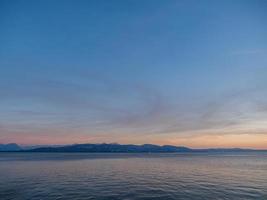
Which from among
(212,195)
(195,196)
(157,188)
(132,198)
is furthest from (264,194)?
(132,198)

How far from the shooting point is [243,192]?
101ft

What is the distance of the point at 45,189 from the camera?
107ft

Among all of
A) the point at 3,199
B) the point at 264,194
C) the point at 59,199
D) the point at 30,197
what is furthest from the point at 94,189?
the point at 264,194

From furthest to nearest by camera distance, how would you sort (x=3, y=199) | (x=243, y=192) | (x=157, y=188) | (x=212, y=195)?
(x=157, y=188) → (x=243, y=192) → (x=212, y=195) → (x=3, y=199)

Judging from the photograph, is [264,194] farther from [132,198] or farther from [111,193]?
[111,193]

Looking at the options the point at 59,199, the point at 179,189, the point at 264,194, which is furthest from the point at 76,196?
the point at 264,194

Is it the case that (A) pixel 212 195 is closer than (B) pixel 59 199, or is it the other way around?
(B) pixel 59 199

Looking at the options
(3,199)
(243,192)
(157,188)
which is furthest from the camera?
(157,188)

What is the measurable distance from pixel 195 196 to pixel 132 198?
929 cm

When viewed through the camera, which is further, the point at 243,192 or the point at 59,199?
the point at 243,192

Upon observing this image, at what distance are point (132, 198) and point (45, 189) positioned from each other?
52.3ft

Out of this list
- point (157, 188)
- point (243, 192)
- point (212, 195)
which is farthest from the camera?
point (157, 188)

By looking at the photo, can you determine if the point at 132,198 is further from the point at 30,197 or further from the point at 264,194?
the point at 264,194

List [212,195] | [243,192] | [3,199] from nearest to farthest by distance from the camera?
[3,199] → [212,195] → [243,192]
